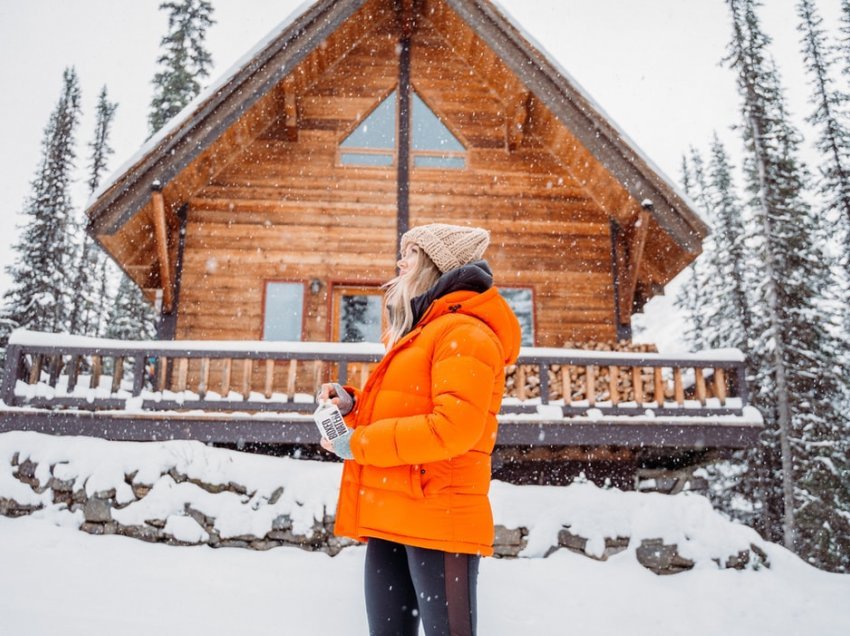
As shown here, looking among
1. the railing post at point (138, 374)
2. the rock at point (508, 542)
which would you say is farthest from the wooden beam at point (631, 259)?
the railing post at point (138, 374)

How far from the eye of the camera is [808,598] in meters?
7.18

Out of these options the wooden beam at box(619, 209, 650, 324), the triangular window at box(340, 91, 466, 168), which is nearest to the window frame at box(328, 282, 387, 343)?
the triangular window at box(340, 91, 466, 168)

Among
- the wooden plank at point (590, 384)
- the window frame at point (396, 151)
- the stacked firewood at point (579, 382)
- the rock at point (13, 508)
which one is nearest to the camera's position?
the rock at point (13, 508)

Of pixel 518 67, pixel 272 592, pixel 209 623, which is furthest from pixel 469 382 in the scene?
pixel 518 67

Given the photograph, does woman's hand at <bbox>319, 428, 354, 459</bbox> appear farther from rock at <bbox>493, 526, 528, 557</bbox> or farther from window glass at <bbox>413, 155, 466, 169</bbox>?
window glass at <bbox>413, 155, 466, 169</bbox>

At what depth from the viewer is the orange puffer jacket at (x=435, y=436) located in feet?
6.52

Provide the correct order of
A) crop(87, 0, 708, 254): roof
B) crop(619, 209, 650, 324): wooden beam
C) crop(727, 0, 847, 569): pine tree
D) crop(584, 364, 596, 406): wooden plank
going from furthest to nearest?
crop(727, 0, 847, 569): pine tree, crop(619, 209, 650, 324): wooden beam, crop(87, 0, 708, 254): roof, crop(584, 364, 596, 406): wooden plank

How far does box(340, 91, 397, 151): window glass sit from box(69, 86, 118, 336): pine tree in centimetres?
2169

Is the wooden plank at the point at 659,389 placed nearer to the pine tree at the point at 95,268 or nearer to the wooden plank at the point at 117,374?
the wooden plank at the point at 117,374

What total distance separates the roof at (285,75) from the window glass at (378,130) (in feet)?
6.37

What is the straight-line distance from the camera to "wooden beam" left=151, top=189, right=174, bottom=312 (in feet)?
32.9

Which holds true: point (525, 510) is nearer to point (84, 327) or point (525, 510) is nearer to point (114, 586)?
point (114, 586)

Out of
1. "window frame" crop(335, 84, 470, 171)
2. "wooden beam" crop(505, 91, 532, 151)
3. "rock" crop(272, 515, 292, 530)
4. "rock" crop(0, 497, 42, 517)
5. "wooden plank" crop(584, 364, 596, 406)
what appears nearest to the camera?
"rock" crop(0, 497, 42, 517)

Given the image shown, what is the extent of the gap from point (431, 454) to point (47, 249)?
29.7 metres
